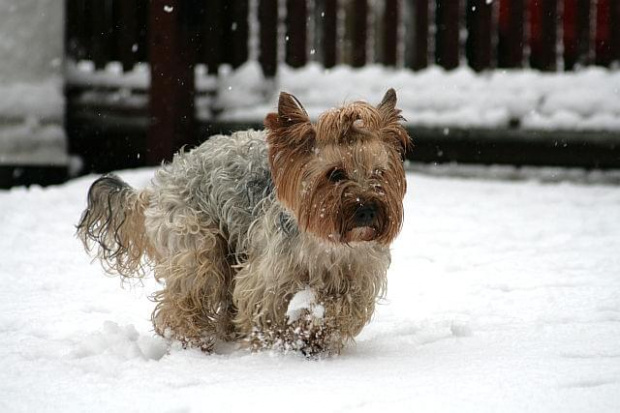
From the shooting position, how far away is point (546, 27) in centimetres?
878

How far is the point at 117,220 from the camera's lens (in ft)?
17.1

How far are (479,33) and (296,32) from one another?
1.90 m

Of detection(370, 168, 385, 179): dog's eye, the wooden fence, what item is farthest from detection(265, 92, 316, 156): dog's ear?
the wooden fence

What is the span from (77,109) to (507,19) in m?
4.90

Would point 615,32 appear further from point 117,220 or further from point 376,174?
point 117,220

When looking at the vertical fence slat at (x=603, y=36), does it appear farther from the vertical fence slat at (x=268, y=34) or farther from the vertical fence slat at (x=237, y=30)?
the vertical fence slat at (x=237, y=30)

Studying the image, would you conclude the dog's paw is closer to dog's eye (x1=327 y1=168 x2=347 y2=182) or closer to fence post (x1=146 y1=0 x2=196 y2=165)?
dog's eye (x1=327 y1=168 x2=347 y2=182)

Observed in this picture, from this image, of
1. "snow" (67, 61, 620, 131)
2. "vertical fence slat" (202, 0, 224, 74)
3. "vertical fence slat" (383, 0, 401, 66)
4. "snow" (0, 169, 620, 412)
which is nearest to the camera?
"snow" (0, 169, 620, 412)

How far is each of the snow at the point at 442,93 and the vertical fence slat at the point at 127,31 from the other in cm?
16

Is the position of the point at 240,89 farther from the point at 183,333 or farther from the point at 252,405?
the point at 252,405

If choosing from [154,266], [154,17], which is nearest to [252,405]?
[154,266]

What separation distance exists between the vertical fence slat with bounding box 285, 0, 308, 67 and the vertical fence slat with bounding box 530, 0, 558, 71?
7.60 feet

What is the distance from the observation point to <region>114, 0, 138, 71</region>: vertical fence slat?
9930mm

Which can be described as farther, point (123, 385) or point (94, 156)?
point (94, 156)
